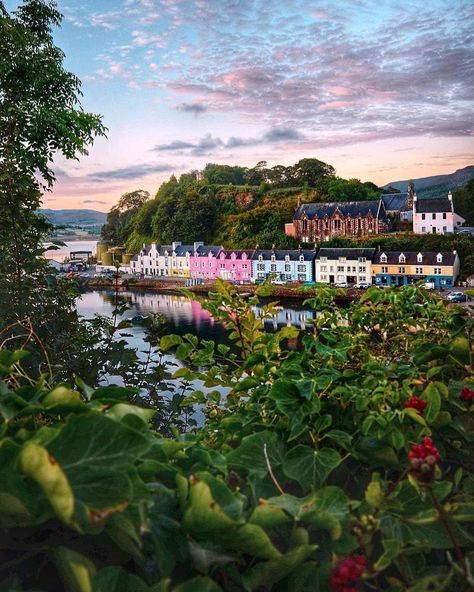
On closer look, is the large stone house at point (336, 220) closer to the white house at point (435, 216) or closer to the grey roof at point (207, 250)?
the white house at point (435, 216)

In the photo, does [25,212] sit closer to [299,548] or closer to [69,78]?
[299,548]

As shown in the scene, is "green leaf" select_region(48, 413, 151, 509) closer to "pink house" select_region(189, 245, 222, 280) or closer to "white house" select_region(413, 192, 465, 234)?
"pink house" select_region(189, 245, 222, 280)

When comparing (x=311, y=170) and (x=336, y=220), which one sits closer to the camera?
(x=336, y=220)

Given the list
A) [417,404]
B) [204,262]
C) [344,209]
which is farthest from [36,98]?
[344,209]

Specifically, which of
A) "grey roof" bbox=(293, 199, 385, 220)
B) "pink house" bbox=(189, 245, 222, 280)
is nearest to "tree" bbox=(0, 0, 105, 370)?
"pink house" bbox=(189, 245, 222, 280)

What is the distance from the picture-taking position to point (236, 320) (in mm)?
1495

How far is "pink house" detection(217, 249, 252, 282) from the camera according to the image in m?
35.8

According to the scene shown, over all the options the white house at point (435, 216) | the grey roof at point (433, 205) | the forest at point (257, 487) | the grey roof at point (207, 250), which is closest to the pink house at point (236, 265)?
the grey roof at point (207, 250)

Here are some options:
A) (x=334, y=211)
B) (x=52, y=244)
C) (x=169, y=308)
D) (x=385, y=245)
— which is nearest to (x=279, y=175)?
(x=334, y=211)

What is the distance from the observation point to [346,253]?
33156mm

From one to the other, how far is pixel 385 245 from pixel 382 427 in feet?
119

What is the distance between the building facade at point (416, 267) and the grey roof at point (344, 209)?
7848 mm

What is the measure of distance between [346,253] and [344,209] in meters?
8.87

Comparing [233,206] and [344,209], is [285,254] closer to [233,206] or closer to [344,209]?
[344,209]
